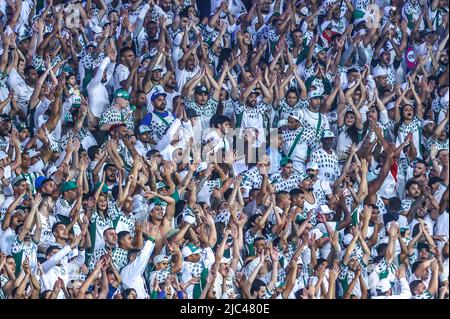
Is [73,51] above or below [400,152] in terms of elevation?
above

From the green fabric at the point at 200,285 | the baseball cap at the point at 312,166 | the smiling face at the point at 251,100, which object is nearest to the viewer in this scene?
the green fabric at the point at 200,285

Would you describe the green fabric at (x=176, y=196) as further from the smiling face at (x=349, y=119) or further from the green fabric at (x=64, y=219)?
the smiling face at (x=349, y=119)

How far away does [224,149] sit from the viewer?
8859 millimetres

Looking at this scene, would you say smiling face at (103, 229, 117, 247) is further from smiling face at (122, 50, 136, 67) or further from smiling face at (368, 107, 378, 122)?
smiling face at (368, 107, 378, 122)

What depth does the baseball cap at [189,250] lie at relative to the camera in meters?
8.62

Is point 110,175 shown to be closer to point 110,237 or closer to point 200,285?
point 110,237

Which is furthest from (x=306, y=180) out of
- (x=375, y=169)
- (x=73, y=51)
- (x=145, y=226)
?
(x=73, y=51)

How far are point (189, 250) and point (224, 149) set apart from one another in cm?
74

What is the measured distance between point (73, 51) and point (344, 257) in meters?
2.31

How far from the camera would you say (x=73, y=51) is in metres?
9.02

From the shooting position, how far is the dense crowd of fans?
8625 millimetres

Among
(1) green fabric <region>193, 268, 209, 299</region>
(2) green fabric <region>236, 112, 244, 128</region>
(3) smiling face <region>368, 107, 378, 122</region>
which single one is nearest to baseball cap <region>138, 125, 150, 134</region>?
(2) green fabric <region>236, 112, 244, 128</region>

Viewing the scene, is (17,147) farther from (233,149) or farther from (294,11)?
(294,11)

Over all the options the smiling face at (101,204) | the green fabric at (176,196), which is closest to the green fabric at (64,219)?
the smiling face at (101,204)
